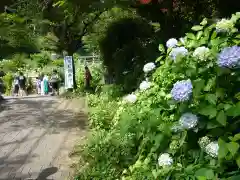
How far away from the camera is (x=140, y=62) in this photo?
397 inches

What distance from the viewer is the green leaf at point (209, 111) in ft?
6.69

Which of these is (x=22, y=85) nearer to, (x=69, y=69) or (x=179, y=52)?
(x=69, y=69)

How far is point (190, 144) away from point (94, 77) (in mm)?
15140

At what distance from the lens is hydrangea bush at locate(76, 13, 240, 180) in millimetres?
2068

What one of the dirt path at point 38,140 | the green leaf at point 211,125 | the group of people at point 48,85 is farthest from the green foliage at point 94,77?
the green leaf at point 211,125

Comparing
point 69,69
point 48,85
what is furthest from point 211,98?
point 48,85

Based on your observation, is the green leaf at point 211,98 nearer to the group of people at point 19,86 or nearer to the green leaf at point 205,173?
the green leaf at point 205,173

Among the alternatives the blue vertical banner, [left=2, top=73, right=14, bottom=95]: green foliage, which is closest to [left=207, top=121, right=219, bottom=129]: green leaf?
the blue vertical banner

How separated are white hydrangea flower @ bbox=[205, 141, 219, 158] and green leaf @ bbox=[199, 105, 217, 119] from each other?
0.62ft

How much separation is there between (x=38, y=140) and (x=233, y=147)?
556cm

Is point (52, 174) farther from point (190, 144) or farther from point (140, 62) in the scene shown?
point (140, 62)

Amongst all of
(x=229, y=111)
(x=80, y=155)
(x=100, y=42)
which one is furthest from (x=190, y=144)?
(x=100, y=42)

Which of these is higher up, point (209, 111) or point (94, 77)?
point (94, 77)

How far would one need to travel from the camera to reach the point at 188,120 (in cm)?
212
